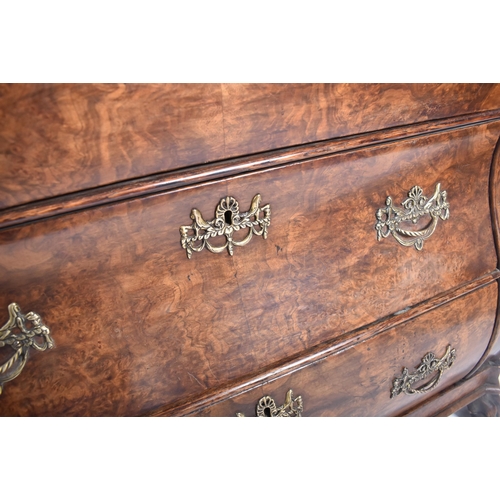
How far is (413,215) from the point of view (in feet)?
2.85

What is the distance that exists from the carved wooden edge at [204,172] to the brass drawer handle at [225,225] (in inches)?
1.5

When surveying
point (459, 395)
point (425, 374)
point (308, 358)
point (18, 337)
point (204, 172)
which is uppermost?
point (204, 172)

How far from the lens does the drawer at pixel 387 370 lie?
0.84 m

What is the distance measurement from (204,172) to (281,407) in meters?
0.38

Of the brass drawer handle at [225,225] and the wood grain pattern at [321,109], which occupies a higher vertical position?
the wood grain pattern at [321,109]

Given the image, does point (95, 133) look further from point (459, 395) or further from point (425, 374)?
point (459, 395)

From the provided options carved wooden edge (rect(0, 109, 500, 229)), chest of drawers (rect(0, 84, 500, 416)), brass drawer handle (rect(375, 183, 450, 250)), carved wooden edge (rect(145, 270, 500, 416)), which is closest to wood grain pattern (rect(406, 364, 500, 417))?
chest of drawers (rect(0, 84, 500, 416))

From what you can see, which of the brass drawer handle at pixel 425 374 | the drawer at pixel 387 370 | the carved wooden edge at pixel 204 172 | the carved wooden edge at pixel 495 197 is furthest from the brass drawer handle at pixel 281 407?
the carved wooden edge at pixel 495 197

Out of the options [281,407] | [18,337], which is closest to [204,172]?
[18,337]

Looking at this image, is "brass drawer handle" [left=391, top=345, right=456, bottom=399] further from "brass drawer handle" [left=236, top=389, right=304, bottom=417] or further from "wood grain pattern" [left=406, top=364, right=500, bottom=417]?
"brass drawer handle" [left=236, top=389, right=304, bottom=417]

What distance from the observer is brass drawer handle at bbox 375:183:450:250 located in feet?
2.77

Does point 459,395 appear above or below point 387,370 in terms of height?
below

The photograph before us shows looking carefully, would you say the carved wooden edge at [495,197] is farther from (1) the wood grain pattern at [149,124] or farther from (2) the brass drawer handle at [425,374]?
(1) the wood grain pattern at [149,124]

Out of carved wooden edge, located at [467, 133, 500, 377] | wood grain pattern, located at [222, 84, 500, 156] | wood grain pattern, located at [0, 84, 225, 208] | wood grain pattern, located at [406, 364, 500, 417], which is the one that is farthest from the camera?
wood grain pattern, located at [406, 364, 500, 417]
